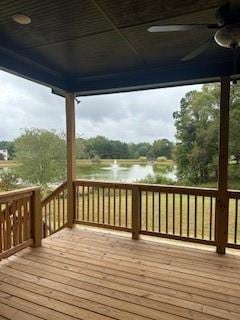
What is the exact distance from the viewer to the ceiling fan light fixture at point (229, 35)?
2.05 metres

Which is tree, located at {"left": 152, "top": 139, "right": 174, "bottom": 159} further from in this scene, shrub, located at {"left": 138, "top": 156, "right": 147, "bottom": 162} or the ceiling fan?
the ceiling fan

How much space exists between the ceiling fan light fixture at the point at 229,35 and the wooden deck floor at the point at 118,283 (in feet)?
8.06

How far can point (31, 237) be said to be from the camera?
3.83m

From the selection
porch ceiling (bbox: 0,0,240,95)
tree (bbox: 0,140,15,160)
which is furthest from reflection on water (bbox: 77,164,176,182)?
tree (bbox: 0,140,15,160)

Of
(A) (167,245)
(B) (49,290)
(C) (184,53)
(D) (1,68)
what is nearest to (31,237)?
(B) (49,290)

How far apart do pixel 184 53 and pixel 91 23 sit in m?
1.49

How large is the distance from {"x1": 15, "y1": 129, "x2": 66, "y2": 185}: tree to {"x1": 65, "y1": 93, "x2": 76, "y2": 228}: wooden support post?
5721 mm

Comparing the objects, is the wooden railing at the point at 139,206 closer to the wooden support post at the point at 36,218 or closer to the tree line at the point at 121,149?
the wooden support post at the point at 36,218

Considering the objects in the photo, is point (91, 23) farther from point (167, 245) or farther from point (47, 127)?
point (47, 127)

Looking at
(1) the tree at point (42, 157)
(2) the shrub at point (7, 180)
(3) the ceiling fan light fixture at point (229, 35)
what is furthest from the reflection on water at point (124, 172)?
(2) the shrub at point (7, 180)

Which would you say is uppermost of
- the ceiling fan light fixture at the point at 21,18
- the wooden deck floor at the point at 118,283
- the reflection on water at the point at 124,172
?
the ceiling fan light fixture at the point at 21,18

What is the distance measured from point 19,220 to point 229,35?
11.4ft

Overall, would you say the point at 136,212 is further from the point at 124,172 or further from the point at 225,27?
the point at 225,27

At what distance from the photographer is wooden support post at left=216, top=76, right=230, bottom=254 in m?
3.64
